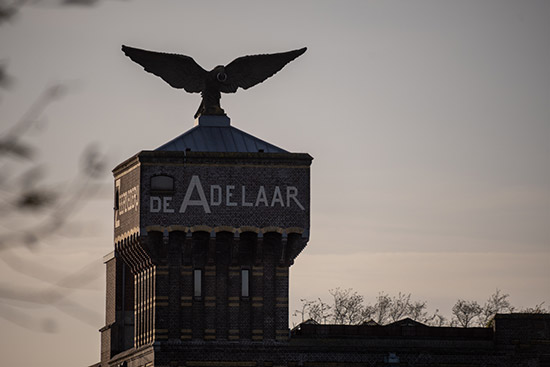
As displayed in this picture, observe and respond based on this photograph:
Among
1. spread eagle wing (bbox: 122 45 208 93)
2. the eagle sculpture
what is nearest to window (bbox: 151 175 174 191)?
the eagle sculpture

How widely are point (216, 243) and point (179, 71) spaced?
1037 centimetres

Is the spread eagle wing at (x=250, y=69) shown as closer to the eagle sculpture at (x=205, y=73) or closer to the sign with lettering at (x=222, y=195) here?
the eagle sculpture at (x=205, y=73)

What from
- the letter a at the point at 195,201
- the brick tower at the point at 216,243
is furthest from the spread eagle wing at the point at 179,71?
the letter a at the point at 195,201

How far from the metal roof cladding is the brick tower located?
33.1 inches

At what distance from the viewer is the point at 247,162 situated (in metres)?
66.0

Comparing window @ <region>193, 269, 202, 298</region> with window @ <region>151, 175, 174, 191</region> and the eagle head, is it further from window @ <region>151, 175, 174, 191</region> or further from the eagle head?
the eagle head

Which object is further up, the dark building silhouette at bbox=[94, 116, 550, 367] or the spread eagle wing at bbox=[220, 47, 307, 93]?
the spread eagle wing at bbox=[220, 47, 307, 93]

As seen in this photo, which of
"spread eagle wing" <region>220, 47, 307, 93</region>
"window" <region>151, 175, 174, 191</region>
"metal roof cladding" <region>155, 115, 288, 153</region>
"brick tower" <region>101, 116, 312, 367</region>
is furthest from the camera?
"spread eagle wing" <region>220, 47, 307, 93</region>

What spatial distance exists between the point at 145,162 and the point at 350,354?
45.3 ft

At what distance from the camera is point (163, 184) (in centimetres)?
6544

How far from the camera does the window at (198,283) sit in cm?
6600

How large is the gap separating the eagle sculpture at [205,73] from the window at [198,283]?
8.95 meters

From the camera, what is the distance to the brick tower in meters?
65.2

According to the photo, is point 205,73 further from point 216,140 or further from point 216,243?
point 216,243
